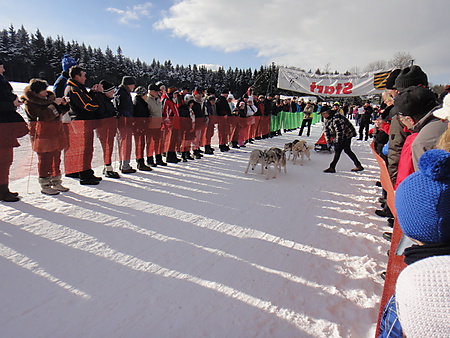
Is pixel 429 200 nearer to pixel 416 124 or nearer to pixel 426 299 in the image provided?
pixel 426 299

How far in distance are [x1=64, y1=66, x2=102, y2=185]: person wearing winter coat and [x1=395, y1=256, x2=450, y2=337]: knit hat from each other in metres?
5.38

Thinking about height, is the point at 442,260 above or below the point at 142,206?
above

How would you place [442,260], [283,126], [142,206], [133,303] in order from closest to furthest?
[442,260] < [133,303] < [142,206] < [283,126]

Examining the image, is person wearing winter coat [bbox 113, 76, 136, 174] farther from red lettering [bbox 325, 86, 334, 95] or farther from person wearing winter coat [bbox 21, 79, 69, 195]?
red lettering [bbox 325, 86, 334, 95]

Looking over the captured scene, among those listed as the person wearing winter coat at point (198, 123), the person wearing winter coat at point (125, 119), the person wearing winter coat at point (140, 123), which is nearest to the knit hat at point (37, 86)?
the person wearing winter coat at point (125, 119)

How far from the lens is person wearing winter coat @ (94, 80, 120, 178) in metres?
5.35

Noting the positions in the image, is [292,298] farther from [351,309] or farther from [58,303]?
[58,303]

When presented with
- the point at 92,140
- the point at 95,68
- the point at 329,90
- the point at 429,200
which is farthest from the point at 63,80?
the point at 95,68

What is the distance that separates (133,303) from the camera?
2264 mm

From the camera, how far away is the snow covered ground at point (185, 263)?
2.12m

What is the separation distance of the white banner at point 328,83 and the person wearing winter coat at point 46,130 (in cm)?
1949

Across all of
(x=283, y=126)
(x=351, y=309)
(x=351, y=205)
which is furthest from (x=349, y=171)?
(x=283, y=126)

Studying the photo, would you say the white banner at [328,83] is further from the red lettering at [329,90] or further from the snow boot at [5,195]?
the snow boot at [5,195]

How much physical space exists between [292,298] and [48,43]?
67172mm
